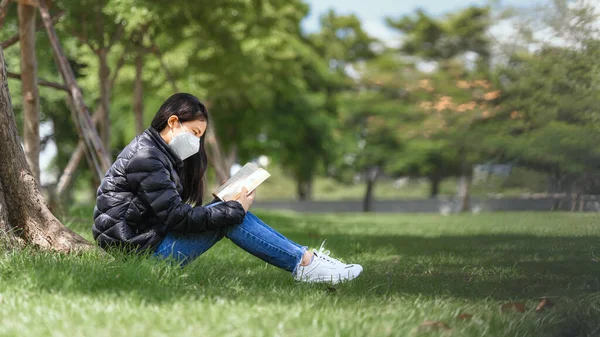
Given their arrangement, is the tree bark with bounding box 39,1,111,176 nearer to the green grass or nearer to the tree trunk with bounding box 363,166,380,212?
the green grass

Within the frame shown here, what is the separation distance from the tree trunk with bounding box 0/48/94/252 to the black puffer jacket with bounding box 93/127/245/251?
448 millimetres

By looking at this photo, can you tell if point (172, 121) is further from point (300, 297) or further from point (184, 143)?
point (300, 297)

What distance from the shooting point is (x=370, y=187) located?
38375mm

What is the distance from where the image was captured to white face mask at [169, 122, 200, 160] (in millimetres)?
4320

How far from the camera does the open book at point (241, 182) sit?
431 cm

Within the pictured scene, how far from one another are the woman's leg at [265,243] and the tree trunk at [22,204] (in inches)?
40.2

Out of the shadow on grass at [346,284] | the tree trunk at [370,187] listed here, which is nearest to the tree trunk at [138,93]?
the shadow on grass at [346,284]

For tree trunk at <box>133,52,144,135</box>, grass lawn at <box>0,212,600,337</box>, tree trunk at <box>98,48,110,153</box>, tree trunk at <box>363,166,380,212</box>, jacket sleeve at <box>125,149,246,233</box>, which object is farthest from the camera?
tree trunk at <box>363,166,380,212</box>

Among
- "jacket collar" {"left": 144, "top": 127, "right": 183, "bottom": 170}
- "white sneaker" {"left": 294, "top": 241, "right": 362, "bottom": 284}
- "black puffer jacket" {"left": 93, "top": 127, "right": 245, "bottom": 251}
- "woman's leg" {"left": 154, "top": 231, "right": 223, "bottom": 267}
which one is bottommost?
"white sneaker" {"left": 294, "top": 241, "right": 362, "bottom": 284}

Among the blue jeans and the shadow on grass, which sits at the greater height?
the blue jeans

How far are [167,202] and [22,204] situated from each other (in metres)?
1.19

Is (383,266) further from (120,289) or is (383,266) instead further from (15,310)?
(15,310)

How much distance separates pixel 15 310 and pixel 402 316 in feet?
5.41

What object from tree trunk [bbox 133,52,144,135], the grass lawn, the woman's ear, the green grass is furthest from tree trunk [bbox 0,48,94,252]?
the green grass
